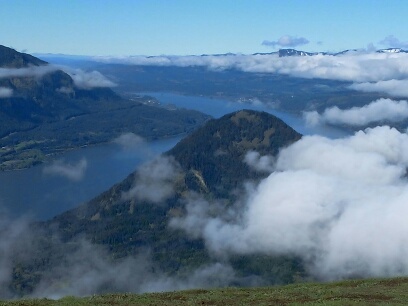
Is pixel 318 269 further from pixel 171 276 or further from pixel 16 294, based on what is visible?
pixel 16 294

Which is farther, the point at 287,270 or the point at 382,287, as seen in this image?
the point at 287,270

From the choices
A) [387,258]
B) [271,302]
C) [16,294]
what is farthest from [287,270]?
[271,302]

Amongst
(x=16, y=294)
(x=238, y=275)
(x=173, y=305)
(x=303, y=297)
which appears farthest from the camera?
(x=238, y=275)

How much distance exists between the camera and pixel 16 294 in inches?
7288

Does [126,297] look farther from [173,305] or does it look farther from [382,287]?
[382,287]

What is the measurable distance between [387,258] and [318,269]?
24797 millimetres

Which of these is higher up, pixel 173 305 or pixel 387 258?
pixel 173 305

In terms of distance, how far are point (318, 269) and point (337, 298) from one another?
145016mm

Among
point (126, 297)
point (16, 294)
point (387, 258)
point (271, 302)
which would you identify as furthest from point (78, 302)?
point (387, 258)

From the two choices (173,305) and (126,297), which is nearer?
(173,305)

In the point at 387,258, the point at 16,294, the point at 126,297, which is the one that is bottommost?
the point at 16,294

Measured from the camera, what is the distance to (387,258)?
618 ft

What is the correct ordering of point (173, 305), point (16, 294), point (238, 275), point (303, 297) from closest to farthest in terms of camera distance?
point (173, 305), point (303, 297), point (16, 294), point (238, 275)

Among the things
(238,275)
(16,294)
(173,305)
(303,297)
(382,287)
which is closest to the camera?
(173,305)
